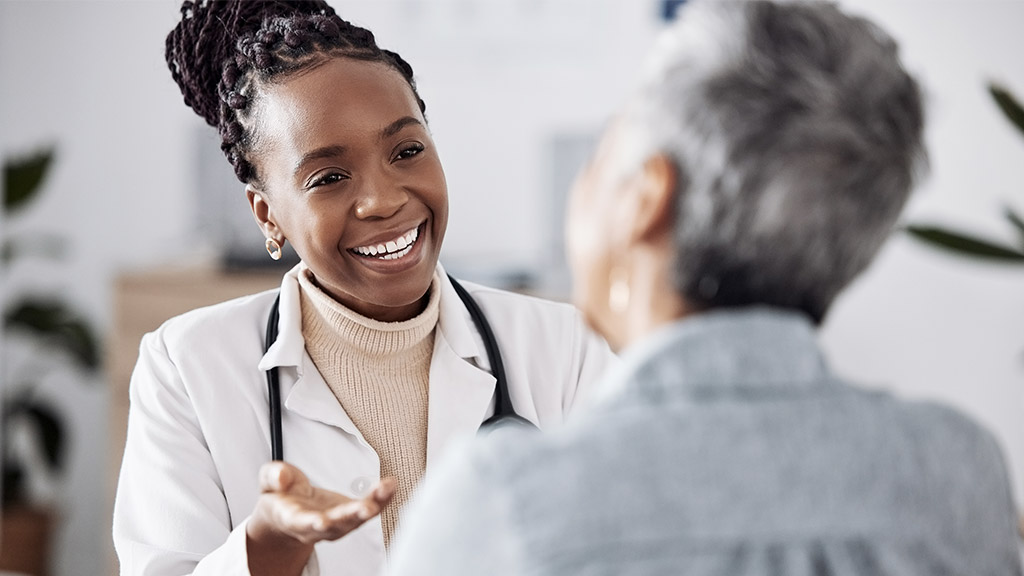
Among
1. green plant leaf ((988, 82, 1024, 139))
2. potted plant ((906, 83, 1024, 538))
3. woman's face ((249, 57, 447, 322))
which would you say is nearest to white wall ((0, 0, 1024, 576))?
potted plant ((906, 83, 1024, 538))

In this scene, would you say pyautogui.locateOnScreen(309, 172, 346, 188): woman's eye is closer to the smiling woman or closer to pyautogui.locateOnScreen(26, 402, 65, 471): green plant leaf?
the smiling woman

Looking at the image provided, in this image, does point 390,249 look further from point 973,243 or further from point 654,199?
point 973,243

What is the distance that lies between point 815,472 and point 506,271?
268cm

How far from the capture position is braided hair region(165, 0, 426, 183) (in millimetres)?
1335

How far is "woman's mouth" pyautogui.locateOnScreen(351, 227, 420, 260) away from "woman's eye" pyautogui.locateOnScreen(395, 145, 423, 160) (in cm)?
10

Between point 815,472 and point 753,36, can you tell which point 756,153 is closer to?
point 753,36

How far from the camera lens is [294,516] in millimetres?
889

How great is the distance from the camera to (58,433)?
373 centimetres

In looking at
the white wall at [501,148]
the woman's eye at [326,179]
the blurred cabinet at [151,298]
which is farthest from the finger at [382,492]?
the white wall at [501,148]

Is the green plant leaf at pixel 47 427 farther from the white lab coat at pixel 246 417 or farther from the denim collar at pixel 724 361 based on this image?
the denim collar at pixel 724 361

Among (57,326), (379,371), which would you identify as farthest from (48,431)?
(379,371)

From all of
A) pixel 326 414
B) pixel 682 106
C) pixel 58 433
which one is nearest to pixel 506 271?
pixel 58 433

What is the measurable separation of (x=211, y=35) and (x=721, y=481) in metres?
1.02

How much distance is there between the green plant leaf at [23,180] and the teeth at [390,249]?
2549 mm
